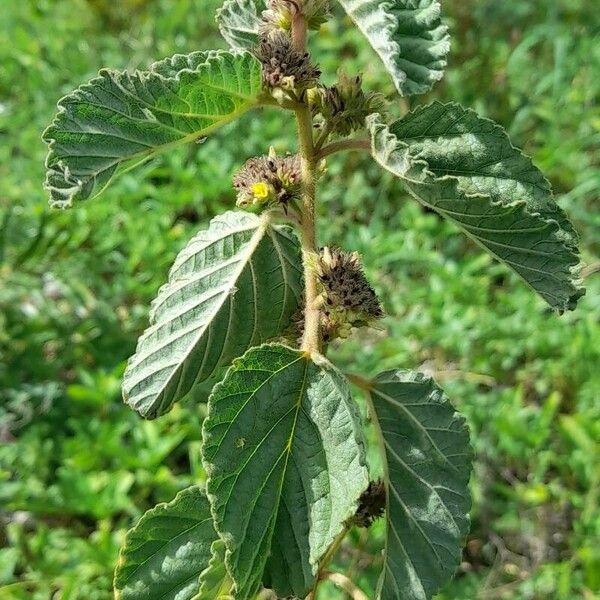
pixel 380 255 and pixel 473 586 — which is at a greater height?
pixel 380 255

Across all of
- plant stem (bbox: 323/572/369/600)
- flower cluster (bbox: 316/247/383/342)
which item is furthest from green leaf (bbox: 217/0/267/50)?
plant stem (bbox: 323/572/369/600)

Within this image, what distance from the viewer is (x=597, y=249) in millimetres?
3273

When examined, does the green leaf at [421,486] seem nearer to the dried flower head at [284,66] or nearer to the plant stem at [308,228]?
the plant stem at [308,228]

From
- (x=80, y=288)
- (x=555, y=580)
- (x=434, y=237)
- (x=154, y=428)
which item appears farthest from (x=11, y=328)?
(x=555, y=580)

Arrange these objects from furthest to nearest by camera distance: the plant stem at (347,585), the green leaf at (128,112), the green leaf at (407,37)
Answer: the plant stem at (347,585) < the green leaf at (128,112) < the green leaf at (407,37)

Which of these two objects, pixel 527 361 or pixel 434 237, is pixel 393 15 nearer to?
pixel 527 361

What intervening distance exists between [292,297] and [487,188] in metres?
0.35

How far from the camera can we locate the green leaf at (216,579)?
3.64 ft

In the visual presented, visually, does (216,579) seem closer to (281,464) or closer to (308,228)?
(281,464)

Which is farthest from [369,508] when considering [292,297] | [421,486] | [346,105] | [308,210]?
[346,105]

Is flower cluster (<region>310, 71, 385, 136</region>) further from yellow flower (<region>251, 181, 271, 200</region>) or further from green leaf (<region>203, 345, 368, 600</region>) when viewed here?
green leaf (<region>203, 345, 368, 600</region>)

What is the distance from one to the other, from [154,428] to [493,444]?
3.62 ft

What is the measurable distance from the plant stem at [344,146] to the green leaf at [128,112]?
0.42 feet

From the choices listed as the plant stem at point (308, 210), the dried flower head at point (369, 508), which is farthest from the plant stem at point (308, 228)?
the dried flower head at point (369, 508)
